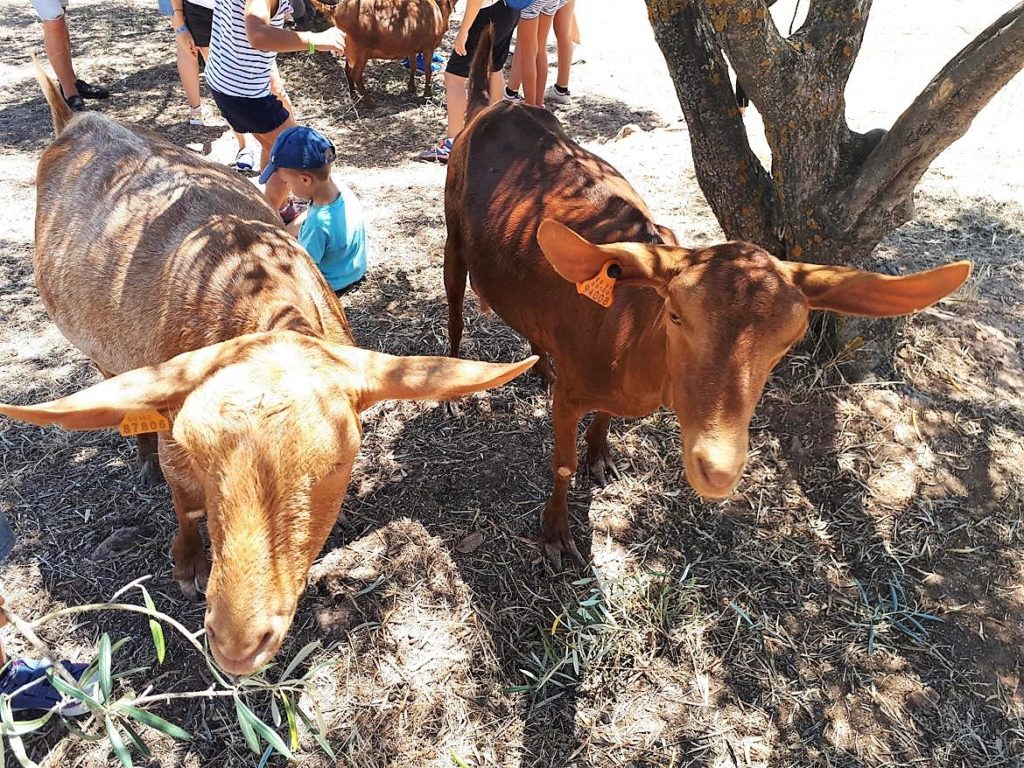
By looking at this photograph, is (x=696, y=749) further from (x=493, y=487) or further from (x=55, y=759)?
(x=55, y=759)

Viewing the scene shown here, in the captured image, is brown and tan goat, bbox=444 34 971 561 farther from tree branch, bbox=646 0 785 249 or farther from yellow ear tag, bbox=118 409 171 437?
yellow ear tag, bbox=118 409 171 437

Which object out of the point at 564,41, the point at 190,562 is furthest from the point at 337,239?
the point at 564,41

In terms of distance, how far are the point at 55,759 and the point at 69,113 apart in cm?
347

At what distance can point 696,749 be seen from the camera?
2.83 meters

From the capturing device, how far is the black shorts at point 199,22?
6727 mm

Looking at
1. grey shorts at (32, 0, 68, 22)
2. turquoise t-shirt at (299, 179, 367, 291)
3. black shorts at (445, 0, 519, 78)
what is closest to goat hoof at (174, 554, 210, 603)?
turquoise t-shirt at (299, 179, 367, 291)

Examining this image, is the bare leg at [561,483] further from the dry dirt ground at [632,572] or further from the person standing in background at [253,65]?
the person standing in background at [253,65]

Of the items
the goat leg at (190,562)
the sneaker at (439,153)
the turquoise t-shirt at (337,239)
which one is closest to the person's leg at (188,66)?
the sneaker at (439,153)

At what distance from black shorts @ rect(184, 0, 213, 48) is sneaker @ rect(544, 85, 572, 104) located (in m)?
Result: 3.94

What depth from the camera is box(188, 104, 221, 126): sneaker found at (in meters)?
7.64

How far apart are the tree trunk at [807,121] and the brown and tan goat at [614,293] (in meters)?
0.71

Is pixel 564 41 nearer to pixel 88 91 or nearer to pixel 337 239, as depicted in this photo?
pixel 337 239

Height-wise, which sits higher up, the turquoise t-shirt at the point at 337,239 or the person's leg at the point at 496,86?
the person's leg at the point at 496,86

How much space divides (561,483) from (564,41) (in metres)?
6.96
